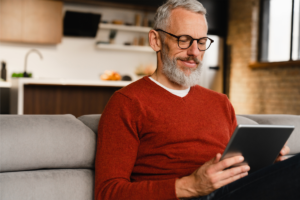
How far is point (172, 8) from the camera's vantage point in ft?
4.61

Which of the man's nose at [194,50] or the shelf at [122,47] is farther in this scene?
the shelf at [122,47]

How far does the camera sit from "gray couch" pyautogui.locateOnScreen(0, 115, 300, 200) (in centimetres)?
114

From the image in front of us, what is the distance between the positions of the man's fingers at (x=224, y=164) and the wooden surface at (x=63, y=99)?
3509 mm

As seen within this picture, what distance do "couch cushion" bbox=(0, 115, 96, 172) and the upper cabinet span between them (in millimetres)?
4393

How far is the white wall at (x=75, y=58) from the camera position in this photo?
5.60 meters

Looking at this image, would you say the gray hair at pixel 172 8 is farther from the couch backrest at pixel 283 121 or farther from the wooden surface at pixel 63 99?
the wooden surface at pixel 63 99

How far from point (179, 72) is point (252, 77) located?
15.1 ft

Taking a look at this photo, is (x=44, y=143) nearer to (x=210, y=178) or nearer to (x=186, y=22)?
(x=210, y=178)

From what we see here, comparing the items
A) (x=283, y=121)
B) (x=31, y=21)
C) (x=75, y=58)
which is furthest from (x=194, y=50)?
(x=75, y=58)

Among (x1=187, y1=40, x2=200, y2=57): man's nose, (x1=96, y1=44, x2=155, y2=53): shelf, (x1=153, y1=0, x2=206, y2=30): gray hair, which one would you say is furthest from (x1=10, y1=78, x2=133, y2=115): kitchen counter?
(x1=187, y1=40, x2=200, y2=57): man's nose

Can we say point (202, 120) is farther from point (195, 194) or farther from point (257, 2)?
point (257, 2)

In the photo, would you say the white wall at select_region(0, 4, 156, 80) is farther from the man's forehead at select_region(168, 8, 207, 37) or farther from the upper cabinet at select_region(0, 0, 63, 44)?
the man's forehead at select_region(168, 8, 207, 37)

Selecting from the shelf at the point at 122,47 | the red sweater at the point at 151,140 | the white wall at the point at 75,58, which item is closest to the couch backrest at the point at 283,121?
the red sweater at the point at 151,140

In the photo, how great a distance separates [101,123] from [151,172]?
0.82 feet
